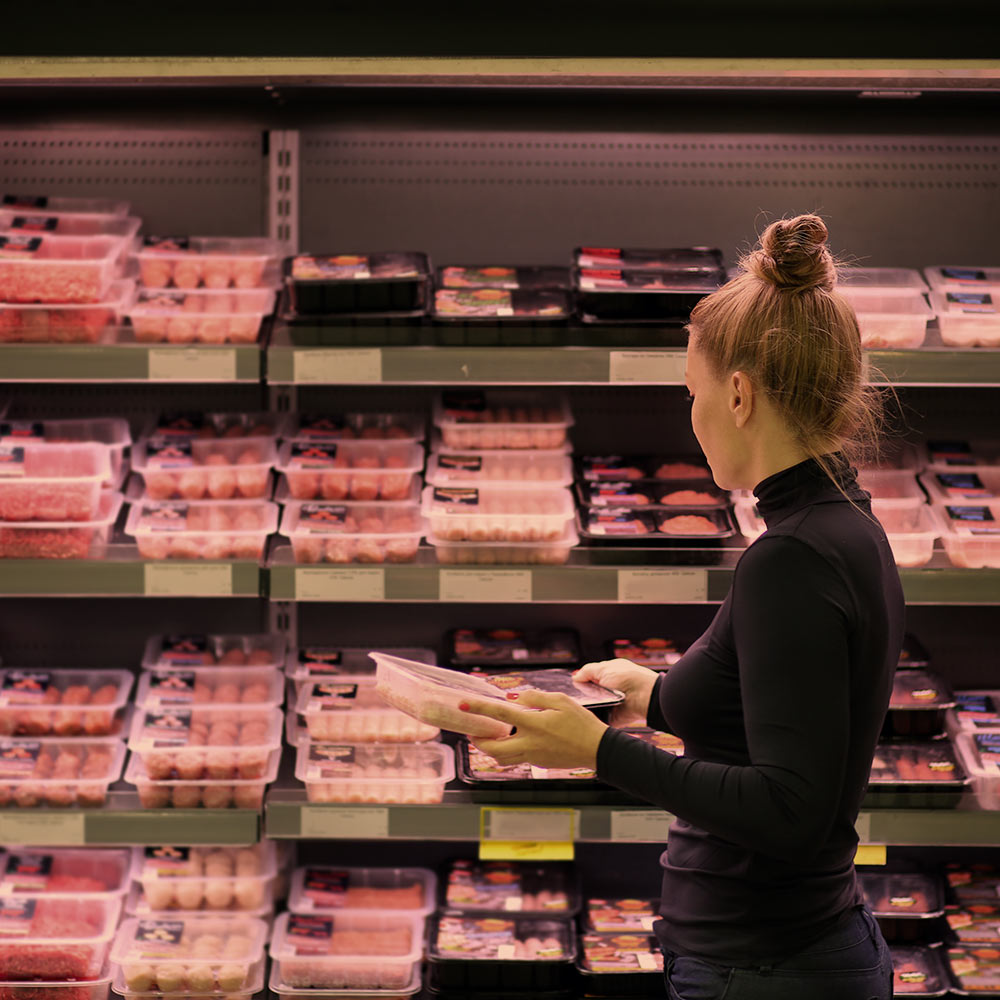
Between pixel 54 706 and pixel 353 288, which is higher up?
pixel 353 288

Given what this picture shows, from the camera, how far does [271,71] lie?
2.36 meters

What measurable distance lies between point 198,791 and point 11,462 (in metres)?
0.82

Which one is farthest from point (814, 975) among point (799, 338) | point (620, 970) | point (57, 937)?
point (57, 937)

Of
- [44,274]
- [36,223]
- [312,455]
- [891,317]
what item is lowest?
[312,455]

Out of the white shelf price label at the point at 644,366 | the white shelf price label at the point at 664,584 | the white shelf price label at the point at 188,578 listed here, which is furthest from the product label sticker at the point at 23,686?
the white shelf price label at the point at 644,366

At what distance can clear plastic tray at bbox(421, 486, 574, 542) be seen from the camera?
2.65 m

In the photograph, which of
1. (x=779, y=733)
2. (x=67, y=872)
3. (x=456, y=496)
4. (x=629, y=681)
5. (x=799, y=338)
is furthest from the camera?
(x=67, y=872)

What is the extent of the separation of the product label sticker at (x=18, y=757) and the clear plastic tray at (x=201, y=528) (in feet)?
1.65

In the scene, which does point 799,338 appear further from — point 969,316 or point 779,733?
point 969,316

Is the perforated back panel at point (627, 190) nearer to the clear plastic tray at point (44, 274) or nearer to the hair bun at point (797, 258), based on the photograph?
the clear plastic tray at point (44, 274)

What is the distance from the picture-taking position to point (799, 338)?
4.53 feet

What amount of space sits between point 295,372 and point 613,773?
1.37m

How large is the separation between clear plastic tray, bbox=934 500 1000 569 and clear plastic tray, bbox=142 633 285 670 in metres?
1.55

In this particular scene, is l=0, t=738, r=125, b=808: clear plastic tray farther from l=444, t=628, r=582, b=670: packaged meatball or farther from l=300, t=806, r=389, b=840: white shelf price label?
l=444, t=628, r=582, b=670: packaged meatball
